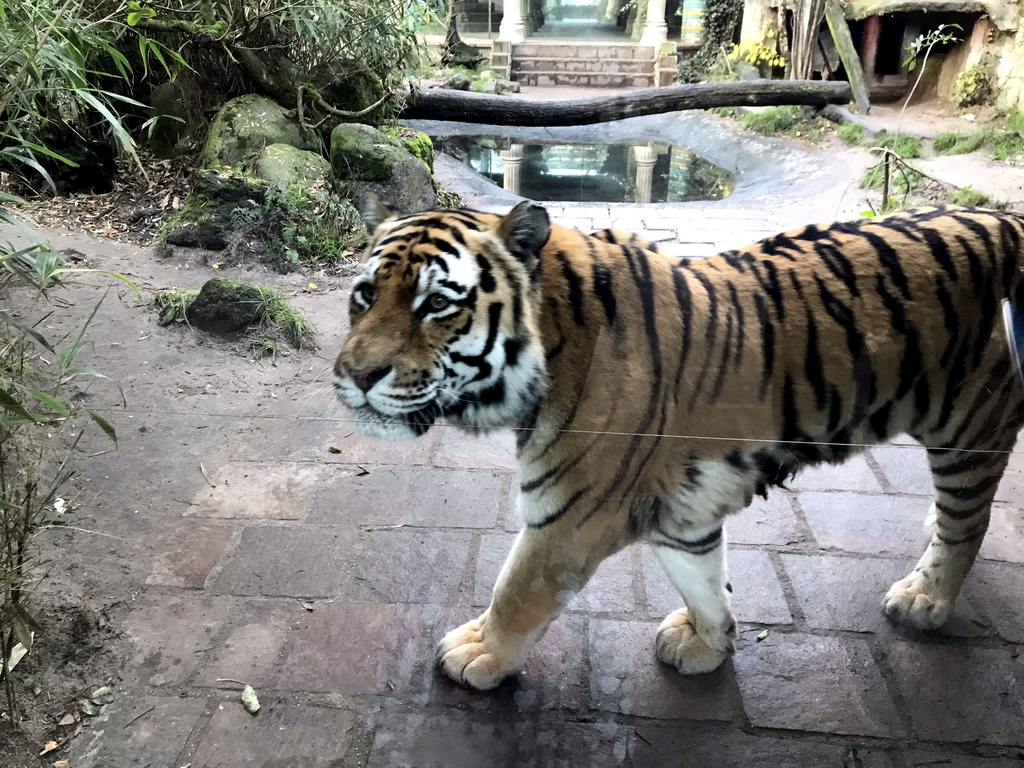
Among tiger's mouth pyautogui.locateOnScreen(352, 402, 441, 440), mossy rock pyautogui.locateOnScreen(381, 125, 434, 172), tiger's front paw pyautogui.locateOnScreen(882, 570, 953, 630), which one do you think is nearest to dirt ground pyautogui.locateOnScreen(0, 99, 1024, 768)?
tiger's mouth pyautogui.locateOnScreen(352, 402, 441, 440)

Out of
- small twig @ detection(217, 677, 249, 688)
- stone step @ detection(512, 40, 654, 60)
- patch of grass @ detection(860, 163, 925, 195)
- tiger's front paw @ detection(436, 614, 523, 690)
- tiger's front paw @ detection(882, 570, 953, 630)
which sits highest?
stone step @ detection(512, 40, 654, 60)

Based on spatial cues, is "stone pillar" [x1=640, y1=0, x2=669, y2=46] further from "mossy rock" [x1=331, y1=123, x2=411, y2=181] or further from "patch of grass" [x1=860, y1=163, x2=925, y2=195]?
"mossy rock" [x1=331, y1=123, x2=411, y2=181]

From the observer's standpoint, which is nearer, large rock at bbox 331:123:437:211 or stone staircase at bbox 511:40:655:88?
stone staircase at bbox 511:40:655:88

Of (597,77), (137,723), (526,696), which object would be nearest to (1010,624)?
(526,696)

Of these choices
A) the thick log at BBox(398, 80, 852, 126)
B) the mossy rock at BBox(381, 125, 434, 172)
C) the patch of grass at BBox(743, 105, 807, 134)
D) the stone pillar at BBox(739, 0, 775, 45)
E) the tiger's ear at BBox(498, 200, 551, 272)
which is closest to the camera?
the tiger's ear at BBox(498, 200, 551, 272)

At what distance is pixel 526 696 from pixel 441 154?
1.89 meters

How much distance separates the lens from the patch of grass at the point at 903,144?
1.67m

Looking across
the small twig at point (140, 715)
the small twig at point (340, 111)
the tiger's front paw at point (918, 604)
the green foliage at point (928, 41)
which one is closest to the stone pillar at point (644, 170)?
the green foliage at point (928, 41)

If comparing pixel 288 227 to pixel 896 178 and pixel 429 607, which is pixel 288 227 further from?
pixel 896 178

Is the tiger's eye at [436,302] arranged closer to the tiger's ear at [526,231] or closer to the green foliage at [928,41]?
the tiger's ear at [526,231]

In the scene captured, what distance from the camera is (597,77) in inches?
61.0

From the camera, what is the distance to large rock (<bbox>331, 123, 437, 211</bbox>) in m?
2.31

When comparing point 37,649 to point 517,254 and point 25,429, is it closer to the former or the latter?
point 25,429

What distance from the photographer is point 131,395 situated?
67.7 inches
